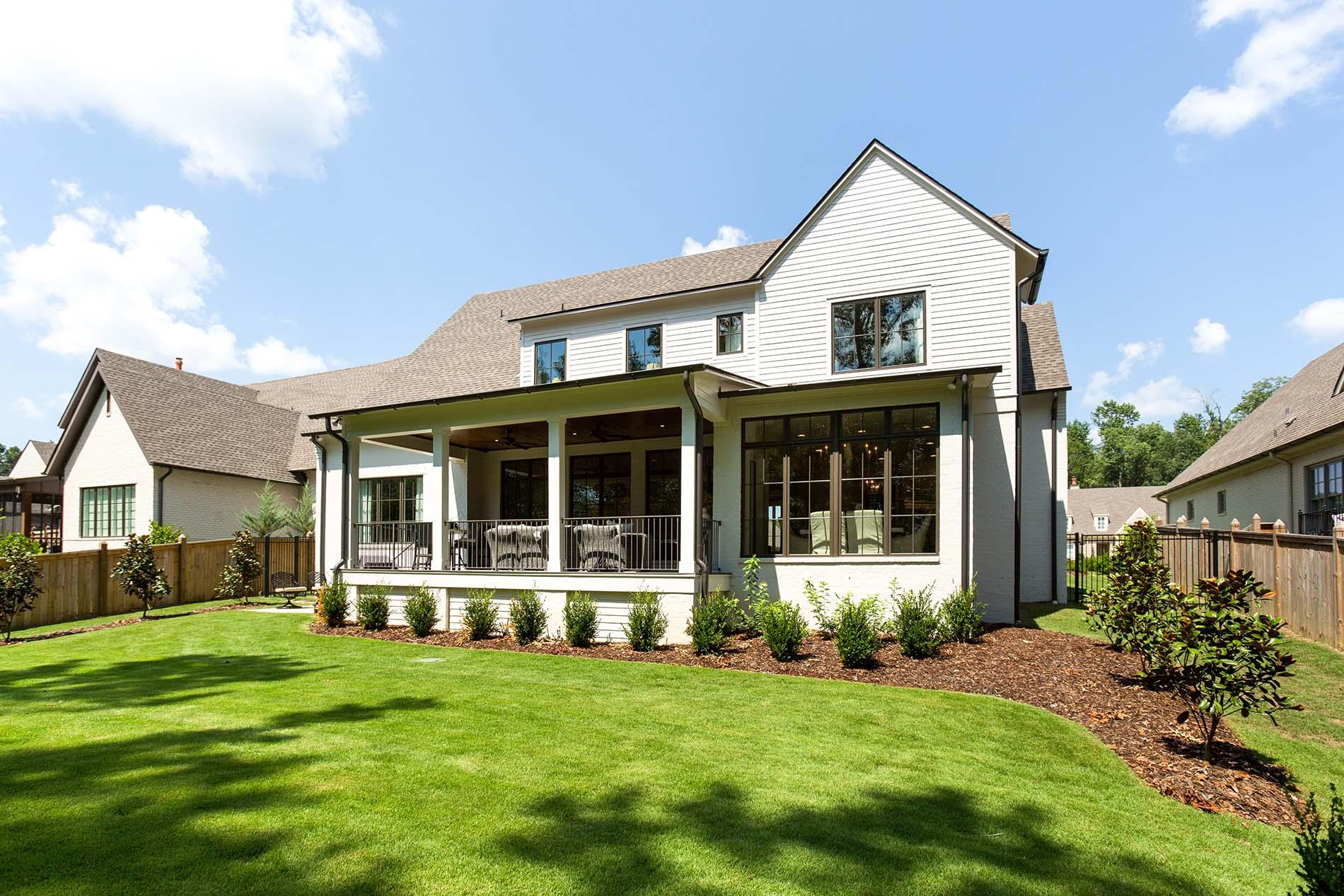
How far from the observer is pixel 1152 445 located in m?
72.9

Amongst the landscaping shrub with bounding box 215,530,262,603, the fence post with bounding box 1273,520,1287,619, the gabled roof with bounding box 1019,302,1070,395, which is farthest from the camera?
the landscaping shrub with bounding box 215,530,262,603

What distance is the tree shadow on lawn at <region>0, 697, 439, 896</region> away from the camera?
334 centimetres

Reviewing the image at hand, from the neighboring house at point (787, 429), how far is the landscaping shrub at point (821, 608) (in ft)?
0.67

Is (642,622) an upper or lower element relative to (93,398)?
lower

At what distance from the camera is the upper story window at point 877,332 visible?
44.2 feet

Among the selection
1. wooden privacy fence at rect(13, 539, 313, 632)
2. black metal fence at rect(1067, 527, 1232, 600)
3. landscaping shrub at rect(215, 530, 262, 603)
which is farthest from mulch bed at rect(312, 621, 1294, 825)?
wooden privacy fence at rect(13, 539, 313, 632)

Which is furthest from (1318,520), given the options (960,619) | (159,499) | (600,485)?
(159,499)

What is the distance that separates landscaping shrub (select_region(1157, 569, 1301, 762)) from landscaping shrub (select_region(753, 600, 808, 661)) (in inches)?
172

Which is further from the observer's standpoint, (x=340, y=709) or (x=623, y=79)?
(x=623, y=79)

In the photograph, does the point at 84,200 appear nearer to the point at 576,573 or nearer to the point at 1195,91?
the point at 576,573

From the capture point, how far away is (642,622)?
34.3 feet

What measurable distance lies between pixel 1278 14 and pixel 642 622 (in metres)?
13.9

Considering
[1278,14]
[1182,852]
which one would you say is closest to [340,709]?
[1182,852]

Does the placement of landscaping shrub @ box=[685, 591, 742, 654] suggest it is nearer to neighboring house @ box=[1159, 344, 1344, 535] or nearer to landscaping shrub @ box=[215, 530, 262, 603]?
neighboring house @ box=[1159, 344, 1344, 535]
